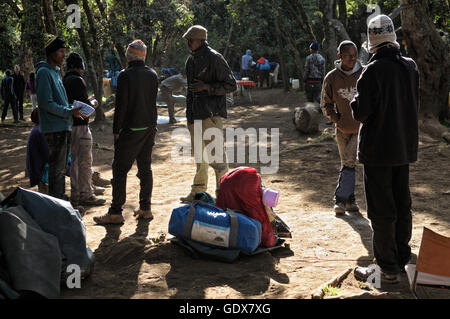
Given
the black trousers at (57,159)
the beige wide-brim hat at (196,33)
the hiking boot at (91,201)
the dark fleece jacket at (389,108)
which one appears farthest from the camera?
the hiking boot at (91,201)

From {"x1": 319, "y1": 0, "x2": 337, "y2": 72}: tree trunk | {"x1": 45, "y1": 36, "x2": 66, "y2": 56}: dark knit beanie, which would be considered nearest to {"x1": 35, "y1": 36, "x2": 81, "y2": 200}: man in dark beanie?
{"x1": 45, "y1": 36, "x2": 66, "y2": 56}: dark knit beanie

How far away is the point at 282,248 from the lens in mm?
4926

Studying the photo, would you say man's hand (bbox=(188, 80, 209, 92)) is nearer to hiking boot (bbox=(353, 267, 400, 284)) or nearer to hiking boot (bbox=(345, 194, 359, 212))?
hiking boot (bbox=(345, 194, 359, 212))

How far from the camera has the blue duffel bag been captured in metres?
4.56

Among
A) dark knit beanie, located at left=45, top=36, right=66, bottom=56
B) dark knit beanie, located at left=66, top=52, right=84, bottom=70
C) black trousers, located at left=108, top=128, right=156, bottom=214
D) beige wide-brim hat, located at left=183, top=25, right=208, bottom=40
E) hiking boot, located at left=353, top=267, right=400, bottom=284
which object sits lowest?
hiking boot, located at left=353, top=267, right=400, bottom=284

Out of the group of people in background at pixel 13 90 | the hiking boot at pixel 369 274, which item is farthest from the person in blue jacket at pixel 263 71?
the hiking boot at pixel 369 274

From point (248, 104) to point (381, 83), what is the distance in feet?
57.6

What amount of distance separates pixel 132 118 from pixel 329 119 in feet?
7.17

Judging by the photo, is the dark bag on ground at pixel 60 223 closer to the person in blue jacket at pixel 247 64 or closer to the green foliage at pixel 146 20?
the green foliage at pixel 146 20

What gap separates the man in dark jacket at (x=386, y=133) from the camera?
3963mm

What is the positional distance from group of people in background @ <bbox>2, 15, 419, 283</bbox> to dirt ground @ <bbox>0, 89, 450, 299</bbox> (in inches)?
13.9

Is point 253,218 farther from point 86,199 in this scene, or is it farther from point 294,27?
point 294,27

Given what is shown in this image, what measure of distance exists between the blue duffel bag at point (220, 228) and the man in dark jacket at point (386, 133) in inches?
37.3

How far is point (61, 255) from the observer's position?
3986 mm
